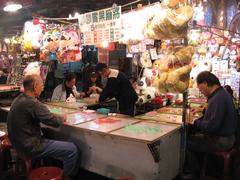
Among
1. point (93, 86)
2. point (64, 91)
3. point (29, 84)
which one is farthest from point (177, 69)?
point (93, 86)

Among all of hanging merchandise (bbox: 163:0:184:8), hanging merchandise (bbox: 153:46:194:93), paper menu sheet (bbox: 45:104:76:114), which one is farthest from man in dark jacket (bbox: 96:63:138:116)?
hanging merchandise (bbox: 163:0:184:8)

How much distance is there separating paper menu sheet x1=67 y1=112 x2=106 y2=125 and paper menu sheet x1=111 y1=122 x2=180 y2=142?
0.87 metres

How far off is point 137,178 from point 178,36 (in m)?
2.13

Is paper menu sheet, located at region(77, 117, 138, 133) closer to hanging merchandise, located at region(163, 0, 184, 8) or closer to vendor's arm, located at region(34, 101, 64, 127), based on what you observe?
vendor's arm, located at region(34, 101, 64, 127)

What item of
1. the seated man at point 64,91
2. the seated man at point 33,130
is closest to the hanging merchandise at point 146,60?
the seated man at point 64,91

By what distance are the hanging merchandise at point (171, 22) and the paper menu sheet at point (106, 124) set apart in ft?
4.91

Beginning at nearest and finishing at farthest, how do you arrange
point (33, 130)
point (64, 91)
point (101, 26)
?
point (33, 130) < point (101, 26) < point (64, 91)

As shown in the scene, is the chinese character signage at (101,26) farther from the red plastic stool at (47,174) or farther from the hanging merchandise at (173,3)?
the red plastic stool at (47,174)

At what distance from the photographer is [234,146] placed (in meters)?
4.30

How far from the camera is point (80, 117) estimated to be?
15.6 feet

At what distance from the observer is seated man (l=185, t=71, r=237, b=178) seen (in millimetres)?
4008

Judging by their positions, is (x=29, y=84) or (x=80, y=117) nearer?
(x=29, y=84)

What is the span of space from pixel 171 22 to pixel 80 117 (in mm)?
2272

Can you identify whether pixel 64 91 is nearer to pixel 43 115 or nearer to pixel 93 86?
pixel 93 86
